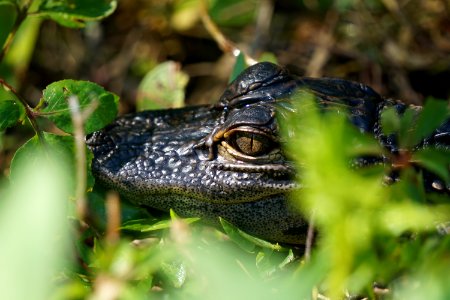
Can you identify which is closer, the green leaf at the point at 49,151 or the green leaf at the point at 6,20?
the green leaf at the point at 49,151

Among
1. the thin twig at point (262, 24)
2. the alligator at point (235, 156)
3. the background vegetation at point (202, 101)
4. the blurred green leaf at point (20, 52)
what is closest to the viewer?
the background vegetation at point (202, 101)

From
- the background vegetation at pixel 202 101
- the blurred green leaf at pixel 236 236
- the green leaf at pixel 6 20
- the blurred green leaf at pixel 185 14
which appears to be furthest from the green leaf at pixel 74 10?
the blurred green leaf at pixel 185 14

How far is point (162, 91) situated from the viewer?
390cm

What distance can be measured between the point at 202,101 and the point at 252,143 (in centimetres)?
243

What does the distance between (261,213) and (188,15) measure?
2986mm

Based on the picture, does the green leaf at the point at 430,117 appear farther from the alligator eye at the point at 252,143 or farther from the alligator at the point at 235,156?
the alligator eye at the point at 252,143

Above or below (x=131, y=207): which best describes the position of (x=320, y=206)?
above

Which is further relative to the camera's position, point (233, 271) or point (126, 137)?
point (126, 137)

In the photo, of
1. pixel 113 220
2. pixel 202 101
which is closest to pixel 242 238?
pixel 113 220

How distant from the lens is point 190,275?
2.55 metres

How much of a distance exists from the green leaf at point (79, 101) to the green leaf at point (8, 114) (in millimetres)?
94

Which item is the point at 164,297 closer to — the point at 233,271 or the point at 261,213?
the point at 261,213

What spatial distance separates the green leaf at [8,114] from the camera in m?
2.71

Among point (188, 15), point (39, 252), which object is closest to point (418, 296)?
point (39, 252)
